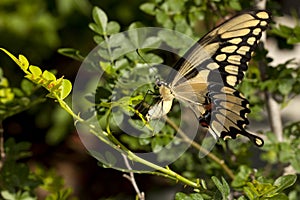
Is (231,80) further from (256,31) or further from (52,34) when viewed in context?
(52,34)

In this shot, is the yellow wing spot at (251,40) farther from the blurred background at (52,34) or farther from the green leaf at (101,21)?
the blurred background at (52,34)

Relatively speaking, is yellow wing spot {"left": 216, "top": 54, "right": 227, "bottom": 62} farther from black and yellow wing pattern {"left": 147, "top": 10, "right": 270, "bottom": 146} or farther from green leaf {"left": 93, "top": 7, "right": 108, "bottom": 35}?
green leaf {"left": 93, "top": 7, "right": 108, "bottom": 35}

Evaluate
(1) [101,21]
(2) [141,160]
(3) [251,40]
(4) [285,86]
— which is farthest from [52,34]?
(2) [141,160]

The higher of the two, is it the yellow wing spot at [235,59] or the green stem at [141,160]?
the yellow wing spot at [235,59]

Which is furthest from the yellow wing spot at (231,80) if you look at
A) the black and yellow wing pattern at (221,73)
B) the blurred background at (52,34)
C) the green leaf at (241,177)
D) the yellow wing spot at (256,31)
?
the blurred background at (52,34)

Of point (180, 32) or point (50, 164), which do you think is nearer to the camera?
point (180, 32)

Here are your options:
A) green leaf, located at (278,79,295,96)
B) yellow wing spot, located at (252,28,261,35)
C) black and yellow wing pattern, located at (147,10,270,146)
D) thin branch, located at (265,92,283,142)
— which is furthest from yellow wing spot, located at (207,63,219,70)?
thin branch, located at (265,92,283,142)

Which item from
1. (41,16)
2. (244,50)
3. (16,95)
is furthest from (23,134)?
(244,50)

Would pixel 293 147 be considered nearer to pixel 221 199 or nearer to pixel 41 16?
pixel 221 199
